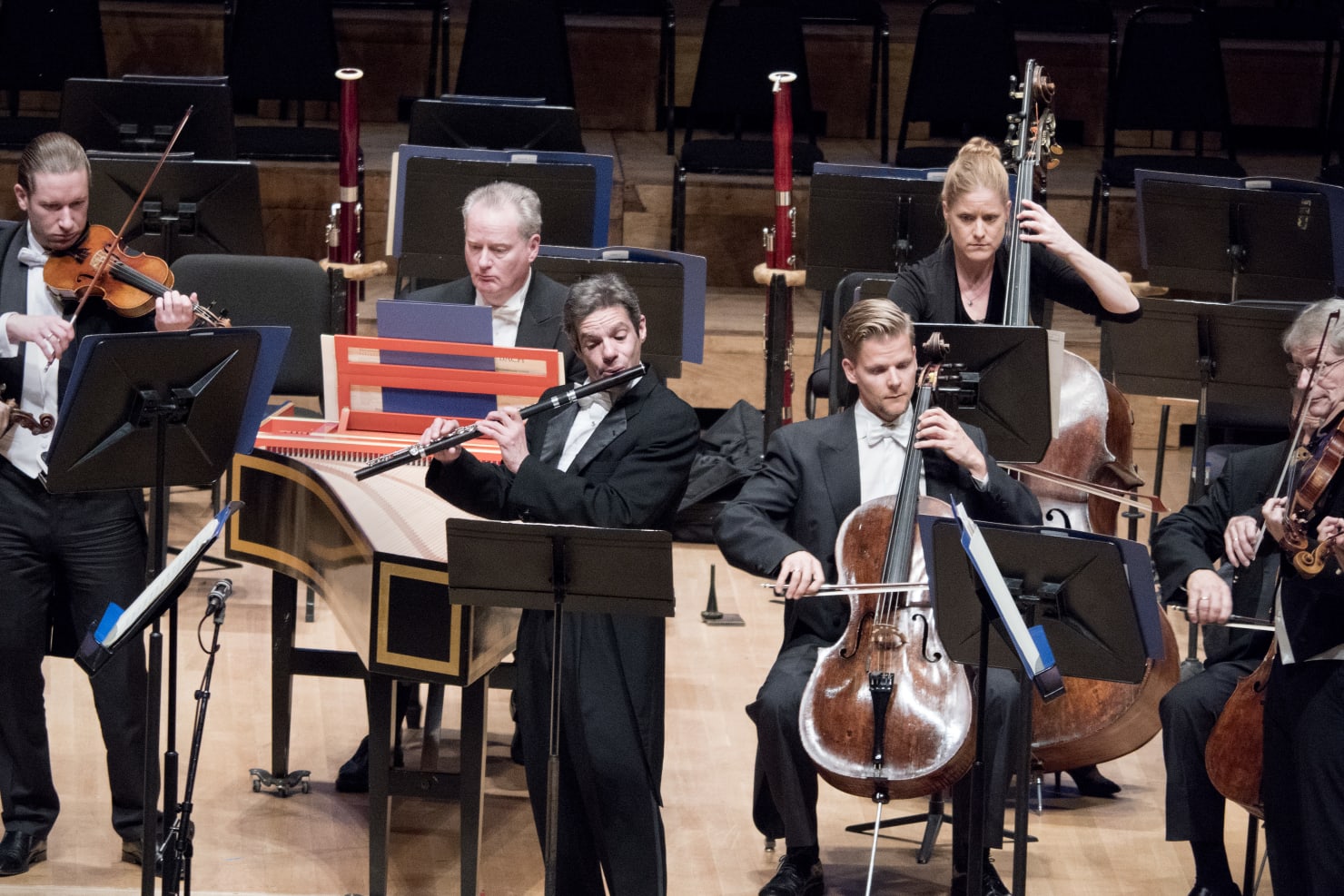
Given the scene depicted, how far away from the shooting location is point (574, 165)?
562cm

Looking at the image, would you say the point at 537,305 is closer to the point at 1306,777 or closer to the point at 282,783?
the point at 282,783

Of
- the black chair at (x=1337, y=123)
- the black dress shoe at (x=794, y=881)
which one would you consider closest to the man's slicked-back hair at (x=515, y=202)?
the black dress shoe at (x=794, y=881)

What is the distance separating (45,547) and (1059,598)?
2.12 meters

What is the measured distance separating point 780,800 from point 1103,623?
959 mm

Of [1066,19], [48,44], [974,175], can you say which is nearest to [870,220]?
[974,175]

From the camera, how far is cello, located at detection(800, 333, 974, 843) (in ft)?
11.6

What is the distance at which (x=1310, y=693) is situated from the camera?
3.37 metres

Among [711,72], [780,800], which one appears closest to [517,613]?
[780,800]

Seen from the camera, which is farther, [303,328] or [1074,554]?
[303,328]

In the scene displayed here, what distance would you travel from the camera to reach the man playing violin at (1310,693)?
3330 millimetres

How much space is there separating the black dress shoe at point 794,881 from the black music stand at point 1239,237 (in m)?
2.57

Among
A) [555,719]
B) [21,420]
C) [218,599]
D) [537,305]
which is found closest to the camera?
[218,599]

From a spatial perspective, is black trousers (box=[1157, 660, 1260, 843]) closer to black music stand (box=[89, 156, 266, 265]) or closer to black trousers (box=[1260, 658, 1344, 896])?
black trousers (box=[1260, 658, 1344, 896])

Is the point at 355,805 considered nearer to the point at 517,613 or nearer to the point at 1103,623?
the point at 517,613
